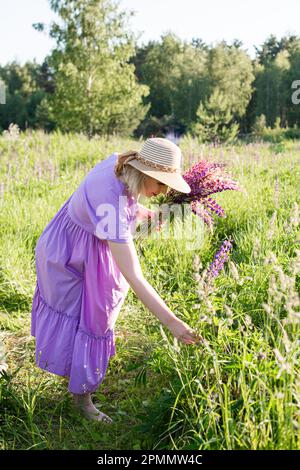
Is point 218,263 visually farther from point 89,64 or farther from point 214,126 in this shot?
point 89,64

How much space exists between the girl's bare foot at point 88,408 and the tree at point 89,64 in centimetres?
1933

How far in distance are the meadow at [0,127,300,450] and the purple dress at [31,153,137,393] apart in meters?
0.18

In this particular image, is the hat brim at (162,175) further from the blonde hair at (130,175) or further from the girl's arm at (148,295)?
the girl's arm at (148,295)

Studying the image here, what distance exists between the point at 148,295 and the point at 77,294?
0.57 metres

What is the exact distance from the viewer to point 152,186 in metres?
2.25

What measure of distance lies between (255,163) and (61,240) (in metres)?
4.36

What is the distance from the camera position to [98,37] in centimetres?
2228

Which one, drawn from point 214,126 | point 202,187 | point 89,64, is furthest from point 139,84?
point 202,187

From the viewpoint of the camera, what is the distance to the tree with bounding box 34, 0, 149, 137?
2183cm

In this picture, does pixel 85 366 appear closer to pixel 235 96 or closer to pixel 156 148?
pixel 156 148

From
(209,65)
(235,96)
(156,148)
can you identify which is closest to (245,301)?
(156,148)

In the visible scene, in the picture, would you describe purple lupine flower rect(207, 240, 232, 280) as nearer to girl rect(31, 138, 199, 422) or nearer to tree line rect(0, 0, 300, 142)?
girl rect(31, 138, 199, 422)

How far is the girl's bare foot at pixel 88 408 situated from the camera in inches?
97.5

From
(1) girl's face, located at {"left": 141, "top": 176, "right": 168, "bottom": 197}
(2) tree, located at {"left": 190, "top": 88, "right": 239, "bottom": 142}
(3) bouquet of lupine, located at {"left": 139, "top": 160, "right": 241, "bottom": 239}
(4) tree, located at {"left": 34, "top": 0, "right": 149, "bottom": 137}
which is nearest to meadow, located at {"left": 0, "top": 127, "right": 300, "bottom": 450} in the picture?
(3) bouquet of lupine, located at {"left": 139, "top": 160, "right": 241, "bottom": 239}
